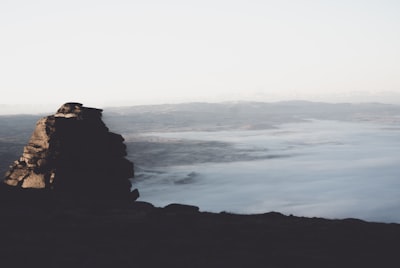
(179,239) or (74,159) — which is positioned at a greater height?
(74,159)

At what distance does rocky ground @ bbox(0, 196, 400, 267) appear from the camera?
22359mm

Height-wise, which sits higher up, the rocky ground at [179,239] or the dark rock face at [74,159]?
the dark rock face at [74,159]

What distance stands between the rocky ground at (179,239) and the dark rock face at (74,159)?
11.4 meters

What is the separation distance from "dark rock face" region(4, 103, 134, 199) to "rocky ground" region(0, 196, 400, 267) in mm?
11415

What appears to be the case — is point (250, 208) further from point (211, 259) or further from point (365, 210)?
point (211, 259)

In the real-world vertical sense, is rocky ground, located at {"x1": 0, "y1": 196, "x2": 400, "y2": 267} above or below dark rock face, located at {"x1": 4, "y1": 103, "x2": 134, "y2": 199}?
below

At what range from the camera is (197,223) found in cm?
3053

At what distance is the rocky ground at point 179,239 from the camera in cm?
2236

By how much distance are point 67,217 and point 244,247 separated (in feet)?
45.9

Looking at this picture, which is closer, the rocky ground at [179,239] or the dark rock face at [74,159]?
the rocky ground at [179,239]

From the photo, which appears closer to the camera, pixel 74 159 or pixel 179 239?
pixel 179 239

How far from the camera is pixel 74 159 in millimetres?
48219

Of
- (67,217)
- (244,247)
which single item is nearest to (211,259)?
(244,247)

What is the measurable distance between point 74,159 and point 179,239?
25.6 meters
